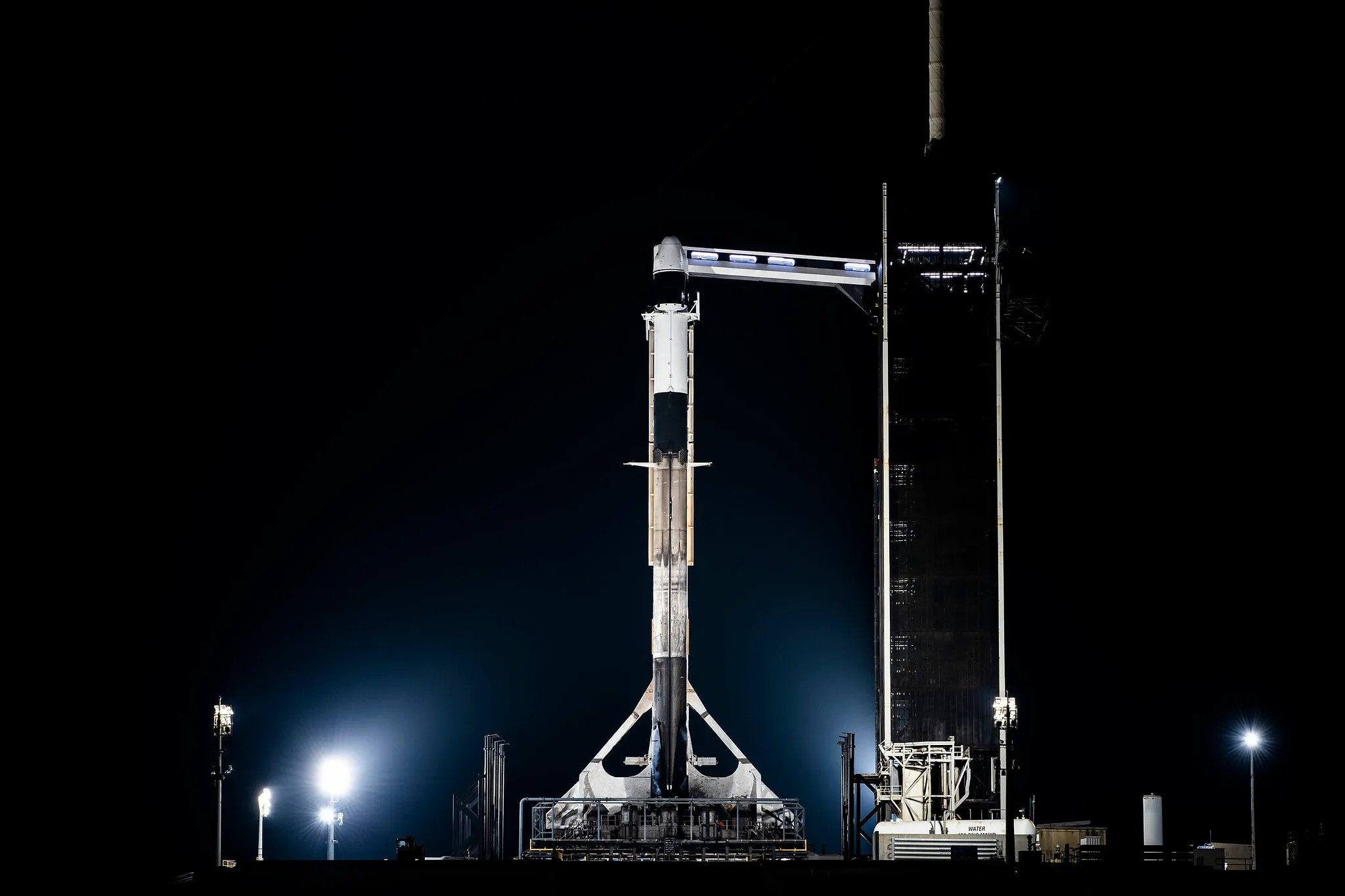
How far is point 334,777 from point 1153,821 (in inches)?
731

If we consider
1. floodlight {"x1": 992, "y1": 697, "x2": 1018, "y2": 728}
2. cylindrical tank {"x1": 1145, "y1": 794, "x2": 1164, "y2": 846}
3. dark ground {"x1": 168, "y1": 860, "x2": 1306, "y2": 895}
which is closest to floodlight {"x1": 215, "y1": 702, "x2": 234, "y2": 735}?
dark ground {"x1": 168, "y1": 860, "x2": 1306, "y2": 895}

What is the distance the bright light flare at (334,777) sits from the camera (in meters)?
34.8

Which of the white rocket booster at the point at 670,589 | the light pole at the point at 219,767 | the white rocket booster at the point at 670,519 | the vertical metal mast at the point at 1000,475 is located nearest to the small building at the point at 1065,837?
the vertical metal mast at the point at 1000,475

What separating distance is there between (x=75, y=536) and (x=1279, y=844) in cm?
2995

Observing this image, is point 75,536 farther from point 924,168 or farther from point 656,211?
Answer: point 924,168

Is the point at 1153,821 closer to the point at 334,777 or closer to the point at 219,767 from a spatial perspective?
the point at 334,777

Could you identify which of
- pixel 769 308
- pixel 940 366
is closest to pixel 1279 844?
pixel 940 366

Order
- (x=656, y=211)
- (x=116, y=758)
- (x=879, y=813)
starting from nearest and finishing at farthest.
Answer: (x=879, y=813)
(x=116, y=758)
(x=656, y=211)

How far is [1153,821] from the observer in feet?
109

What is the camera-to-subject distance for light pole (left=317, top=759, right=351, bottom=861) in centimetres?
3328

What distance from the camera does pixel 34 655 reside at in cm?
3478

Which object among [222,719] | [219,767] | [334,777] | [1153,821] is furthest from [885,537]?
[219,767]

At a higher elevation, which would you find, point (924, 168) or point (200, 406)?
point (924, 168)

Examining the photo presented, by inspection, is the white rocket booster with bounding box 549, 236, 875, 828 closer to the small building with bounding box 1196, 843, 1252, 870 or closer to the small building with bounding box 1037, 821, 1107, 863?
the small building with bounding box 1037, 821, 1107, 863
